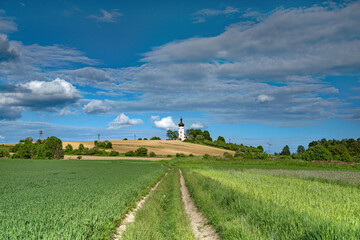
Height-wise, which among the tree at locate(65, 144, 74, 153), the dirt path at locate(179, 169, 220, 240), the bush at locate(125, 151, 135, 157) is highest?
the tree at locate(65, 144, 74, 153)

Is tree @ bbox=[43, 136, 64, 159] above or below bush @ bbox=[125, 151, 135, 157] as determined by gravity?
above

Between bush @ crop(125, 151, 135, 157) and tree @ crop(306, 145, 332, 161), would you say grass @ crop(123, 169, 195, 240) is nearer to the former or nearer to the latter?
tree @ crop(306, 145, 332, 161)

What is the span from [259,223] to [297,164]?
6489cm

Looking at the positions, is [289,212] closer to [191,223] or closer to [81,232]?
[191,223]

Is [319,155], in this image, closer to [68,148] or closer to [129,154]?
[129,154]

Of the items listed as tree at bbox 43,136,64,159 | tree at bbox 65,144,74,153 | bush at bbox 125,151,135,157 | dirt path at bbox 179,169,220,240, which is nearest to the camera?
dirt path at bbox 179,169,220,240

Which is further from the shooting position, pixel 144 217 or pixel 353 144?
pixel 353 144

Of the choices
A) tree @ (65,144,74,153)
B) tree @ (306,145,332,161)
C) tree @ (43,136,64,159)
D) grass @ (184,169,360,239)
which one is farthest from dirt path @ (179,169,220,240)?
tree @ (65,144,74,153)

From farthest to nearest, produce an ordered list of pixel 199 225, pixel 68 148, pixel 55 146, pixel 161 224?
pixel 68 148, pixel 55 146, pixel 199 225, pixel 161 224

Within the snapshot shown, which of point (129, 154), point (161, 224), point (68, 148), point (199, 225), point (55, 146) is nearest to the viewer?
point (161, 224)

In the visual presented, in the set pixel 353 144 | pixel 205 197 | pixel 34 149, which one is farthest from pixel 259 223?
pixel 353 144

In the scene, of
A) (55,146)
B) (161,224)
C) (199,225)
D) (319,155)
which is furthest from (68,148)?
(199,225)

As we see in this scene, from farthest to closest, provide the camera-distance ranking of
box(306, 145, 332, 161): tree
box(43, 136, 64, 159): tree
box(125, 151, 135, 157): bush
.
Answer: box(125, 151, 135, 157): bush → box(43, 136, 64, 159): tree → box(306, 145, 332, 161): tree

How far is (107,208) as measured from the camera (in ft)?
41.7
